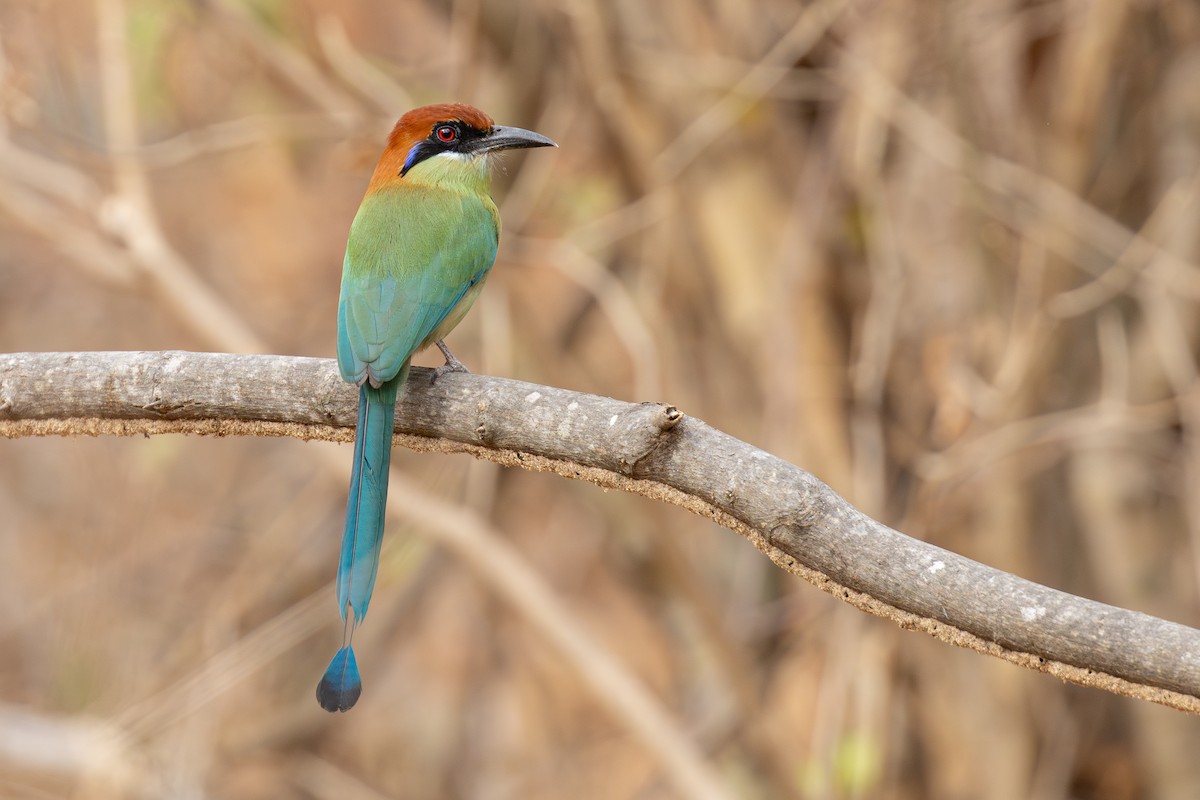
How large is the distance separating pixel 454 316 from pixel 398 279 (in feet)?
0.64

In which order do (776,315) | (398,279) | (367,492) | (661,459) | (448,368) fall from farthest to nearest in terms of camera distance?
(776,315)
(398,279)
(448,368)
(367,492)
(661,459)

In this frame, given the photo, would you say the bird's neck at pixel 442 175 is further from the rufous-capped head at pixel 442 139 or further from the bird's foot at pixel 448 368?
Result: the bird's foot at pixel 448 368

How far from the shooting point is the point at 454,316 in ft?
10.5

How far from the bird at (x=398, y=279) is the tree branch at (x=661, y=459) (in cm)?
8

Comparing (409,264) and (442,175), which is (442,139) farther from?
(409,264)

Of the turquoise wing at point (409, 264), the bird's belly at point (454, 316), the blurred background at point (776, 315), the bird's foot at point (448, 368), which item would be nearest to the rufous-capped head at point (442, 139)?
the turquoise wing at point (409, 264)

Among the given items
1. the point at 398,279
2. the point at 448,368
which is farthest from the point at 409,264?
the point at 448,368

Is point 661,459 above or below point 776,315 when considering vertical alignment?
A: below

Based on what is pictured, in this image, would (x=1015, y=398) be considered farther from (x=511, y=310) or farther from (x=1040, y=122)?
(x=511, y=310)

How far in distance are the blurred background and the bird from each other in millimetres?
833

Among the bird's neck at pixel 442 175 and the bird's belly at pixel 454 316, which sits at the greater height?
the bird's neck at pixel 442 175

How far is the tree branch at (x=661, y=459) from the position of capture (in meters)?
1.85

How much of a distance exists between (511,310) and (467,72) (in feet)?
2.70

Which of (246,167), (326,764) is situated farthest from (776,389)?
(246,167)
